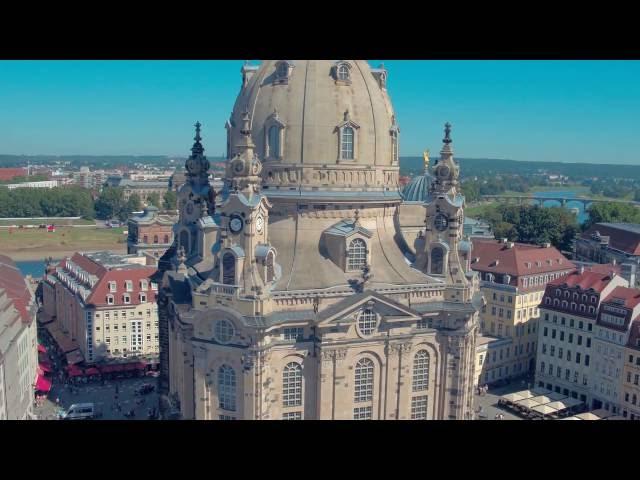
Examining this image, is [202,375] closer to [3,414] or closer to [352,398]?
[352,398]

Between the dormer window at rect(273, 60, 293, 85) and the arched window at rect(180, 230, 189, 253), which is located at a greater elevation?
the dormer window at rect(273, 60, 293, 85)

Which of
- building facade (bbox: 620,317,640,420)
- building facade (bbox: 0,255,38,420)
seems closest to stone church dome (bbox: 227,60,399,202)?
building facade (bbox: 0,255,38,420)

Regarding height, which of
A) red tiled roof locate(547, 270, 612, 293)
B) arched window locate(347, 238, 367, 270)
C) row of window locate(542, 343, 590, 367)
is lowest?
row of window locate(542, 343, 590, 367)

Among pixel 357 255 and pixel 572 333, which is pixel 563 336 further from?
pixel 357 255

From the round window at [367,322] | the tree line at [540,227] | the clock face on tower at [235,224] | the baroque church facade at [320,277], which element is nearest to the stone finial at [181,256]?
the baroque church facade at [320,277]

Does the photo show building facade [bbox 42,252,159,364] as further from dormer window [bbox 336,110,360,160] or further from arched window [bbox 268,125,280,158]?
dormer window [bbox 336,110,360,160]

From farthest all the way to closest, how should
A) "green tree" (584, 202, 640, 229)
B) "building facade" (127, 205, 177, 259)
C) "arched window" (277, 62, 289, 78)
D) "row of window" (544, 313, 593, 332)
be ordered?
1. "green tree" (584, 202, 640, 229)
2. "building facade" (127, 205, 177, 259)
3. "row of window" (544, 313, 593, 332)
4. "arched window" (277, 62, 289, 78)
